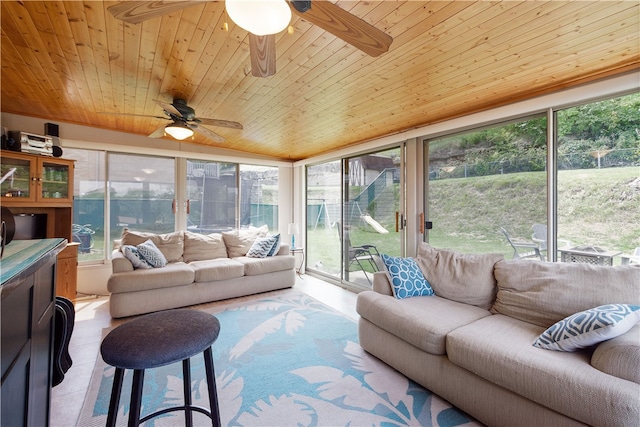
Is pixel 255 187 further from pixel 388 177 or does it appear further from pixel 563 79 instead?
pixel 563 79

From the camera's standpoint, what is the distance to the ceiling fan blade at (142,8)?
3.86ft

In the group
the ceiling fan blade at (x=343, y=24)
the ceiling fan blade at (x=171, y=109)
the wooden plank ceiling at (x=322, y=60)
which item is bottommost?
the ceiling fan blade at (x=343, y=24)

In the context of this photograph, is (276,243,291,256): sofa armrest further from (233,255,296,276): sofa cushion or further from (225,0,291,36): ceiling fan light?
(225,0,291,36): ceiling fan light

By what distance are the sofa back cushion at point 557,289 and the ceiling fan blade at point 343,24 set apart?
1920 mm

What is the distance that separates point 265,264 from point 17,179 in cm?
300

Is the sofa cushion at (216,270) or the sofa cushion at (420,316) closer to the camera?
the sofa cushion at (420,316)

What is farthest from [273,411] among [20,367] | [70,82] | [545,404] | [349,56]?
[70,82]

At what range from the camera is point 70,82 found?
8.39 feet

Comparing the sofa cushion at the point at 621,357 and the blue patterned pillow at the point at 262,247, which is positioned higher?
the blue patterned pillow at the point at 262,247

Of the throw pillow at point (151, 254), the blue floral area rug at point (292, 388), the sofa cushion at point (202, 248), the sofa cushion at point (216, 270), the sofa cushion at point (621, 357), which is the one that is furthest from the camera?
the sofa cushion at point (202, 248)

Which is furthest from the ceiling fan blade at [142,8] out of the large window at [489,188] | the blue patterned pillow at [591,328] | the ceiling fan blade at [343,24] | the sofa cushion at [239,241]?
the sofa cushion at [239,241]

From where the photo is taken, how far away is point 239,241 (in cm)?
460

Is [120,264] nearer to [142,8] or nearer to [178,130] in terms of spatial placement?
[178,130]

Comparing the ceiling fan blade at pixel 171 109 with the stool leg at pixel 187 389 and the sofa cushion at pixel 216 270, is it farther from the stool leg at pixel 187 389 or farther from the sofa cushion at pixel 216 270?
the stool leg at pixel 187 389
